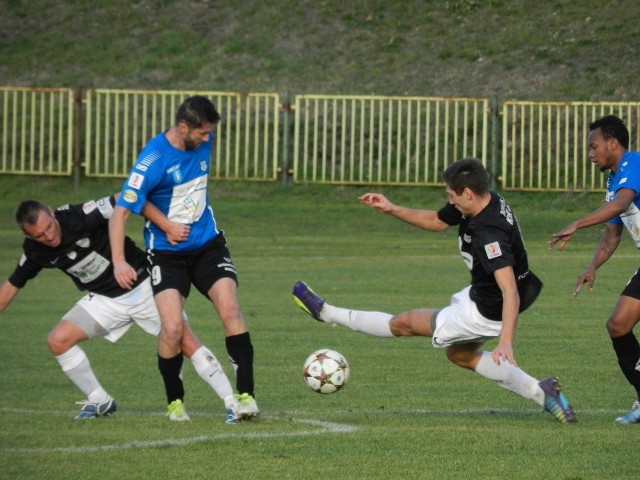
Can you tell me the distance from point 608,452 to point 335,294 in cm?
944

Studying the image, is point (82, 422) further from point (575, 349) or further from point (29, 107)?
point (29, 107)

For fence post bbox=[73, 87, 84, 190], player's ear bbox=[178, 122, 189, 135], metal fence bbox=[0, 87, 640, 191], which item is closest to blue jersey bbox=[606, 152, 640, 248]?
player's ear bbox=[178, 122, 189, 135]

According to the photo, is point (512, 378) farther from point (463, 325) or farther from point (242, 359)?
point (242, 359)

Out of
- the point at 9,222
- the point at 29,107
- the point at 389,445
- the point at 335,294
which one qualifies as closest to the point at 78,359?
the point at 389,445

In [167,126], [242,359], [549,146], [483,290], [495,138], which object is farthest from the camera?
[167,126]

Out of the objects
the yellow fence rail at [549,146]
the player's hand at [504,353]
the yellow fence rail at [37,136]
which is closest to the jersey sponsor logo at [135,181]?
the player's hand at [504,353]

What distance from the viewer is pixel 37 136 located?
2956 cm

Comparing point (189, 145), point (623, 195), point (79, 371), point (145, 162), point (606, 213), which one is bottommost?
point (79, 371)

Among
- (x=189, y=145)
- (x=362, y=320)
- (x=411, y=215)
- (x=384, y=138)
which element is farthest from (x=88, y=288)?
(x=384, y=138)

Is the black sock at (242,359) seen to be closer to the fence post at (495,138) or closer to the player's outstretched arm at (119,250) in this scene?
the player's outstretched arm at (119,250)

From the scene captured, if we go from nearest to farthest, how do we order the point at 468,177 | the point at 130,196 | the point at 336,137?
the point at 468,177
the point at 130,196
the point at 336,137

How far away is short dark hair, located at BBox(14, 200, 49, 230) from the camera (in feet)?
27.9

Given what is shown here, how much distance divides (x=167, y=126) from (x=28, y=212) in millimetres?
20515

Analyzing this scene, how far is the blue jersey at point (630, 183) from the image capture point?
8.21 m
